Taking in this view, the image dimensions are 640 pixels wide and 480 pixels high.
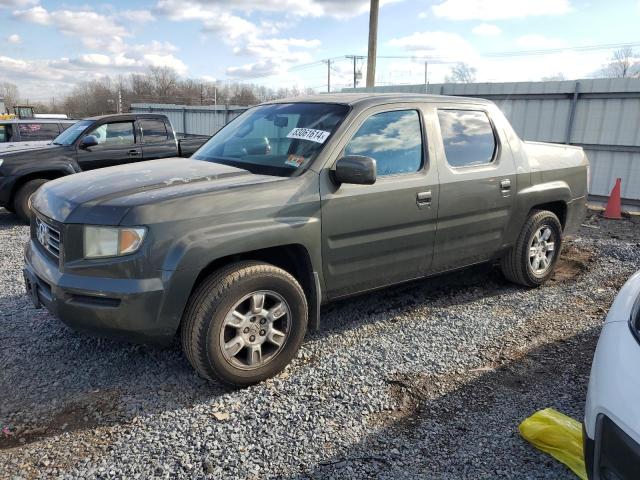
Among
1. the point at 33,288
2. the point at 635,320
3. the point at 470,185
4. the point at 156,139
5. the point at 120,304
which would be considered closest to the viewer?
the point at 635,320

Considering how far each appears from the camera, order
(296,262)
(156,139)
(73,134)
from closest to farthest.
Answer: (296,262), (73,134), (156,139)

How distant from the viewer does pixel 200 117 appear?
23391mm

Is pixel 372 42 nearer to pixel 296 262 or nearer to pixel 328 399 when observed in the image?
pixel 296 262

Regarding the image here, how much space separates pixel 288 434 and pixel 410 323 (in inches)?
70.0

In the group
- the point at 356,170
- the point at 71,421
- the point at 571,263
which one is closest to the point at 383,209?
the point at 356,170

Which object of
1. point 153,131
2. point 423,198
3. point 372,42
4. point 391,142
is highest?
point 372,42

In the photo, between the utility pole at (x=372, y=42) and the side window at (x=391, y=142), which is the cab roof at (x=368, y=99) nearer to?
the side window at (x=391, y=142)

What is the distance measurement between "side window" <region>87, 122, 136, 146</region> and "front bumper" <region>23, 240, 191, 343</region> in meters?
6.61

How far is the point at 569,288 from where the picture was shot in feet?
16.9

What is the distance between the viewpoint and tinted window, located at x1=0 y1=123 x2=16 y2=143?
33.0 ft

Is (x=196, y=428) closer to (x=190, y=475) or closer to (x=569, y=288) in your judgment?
(x=190, y=475)

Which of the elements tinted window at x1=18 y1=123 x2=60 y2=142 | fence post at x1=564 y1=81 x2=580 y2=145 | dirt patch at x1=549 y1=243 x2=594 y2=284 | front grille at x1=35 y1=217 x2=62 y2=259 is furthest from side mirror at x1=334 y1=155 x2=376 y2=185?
tinted window at x1=18 y1=123 x2=60 y2=142

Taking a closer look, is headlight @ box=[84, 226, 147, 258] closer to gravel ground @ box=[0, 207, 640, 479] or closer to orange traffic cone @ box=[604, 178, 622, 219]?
gravel ground @ box=[0, 207, 640, 479]

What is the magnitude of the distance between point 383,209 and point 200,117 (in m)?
21.4
